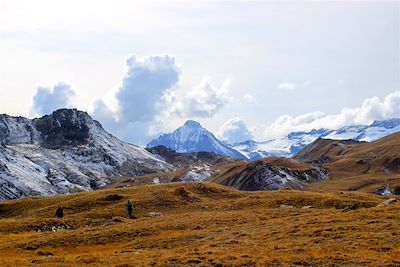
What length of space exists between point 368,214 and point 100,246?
28.7 m

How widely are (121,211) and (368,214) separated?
155 ft

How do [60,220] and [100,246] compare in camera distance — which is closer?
[100,246]

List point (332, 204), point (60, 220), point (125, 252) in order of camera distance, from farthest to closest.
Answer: point (332, 204) < point (60, 220) < point (125, 252)

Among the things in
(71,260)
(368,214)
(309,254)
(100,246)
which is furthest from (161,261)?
(368,214)

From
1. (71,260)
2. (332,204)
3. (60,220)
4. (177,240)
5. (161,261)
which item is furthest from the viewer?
(332,204)

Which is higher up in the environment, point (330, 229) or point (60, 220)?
point (60, 220)

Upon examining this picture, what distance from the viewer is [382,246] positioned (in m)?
39.5

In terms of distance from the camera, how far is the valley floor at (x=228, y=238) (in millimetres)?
Result: 37594

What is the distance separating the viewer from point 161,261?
37.7 m

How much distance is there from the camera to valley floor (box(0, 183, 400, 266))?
37.6 m

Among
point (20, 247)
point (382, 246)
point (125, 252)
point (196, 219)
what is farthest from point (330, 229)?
point (20, 247)

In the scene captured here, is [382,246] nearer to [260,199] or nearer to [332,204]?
[332,204]

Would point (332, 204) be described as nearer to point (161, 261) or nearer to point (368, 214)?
point (368, 214)

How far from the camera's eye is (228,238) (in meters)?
49.1
